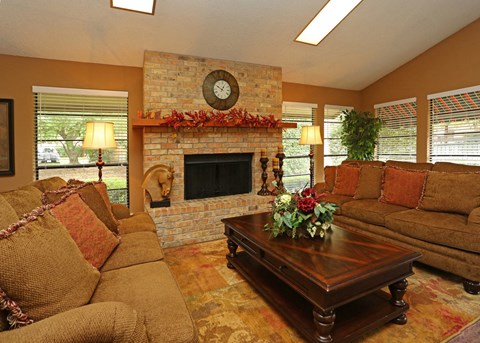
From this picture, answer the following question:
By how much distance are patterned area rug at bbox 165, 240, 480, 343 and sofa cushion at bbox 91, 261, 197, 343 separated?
533 mm

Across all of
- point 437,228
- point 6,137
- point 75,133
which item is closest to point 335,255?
point 437,228

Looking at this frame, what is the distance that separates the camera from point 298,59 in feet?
15.3

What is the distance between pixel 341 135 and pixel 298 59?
2.14 m

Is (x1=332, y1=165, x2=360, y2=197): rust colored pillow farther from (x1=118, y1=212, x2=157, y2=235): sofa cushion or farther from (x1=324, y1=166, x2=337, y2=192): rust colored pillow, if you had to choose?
(x1=118, y1=212, x2=157, y2=235): sofa cushion

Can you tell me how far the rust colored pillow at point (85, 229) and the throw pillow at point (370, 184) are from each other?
9.90 ft

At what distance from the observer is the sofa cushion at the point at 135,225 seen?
2.55m

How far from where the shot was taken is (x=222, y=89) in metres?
4.35

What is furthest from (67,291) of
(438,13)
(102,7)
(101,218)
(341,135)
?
(341,135)

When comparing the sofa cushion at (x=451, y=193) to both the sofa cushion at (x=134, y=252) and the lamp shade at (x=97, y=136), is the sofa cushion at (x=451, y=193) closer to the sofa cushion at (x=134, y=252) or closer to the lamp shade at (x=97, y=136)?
the sofa cushion at (x=134, y=252)

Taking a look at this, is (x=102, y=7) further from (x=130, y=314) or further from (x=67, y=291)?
(x=130, y=314)

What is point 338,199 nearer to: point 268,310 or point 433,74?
point 268,310

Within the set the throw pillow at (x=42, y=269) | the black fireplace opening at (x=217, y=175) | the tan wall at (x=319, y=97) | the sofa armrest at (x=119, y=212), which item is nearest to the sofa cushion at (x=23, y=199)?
the throw pillow at (x=42, y=269)

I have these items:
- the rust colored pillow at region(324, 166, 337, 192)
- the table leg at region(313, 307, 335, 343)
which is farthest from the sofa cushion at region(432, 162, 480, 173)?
the table leg at region(313, 307, 335, 343)

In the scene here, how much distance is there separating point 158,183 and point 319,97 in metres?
3.82
